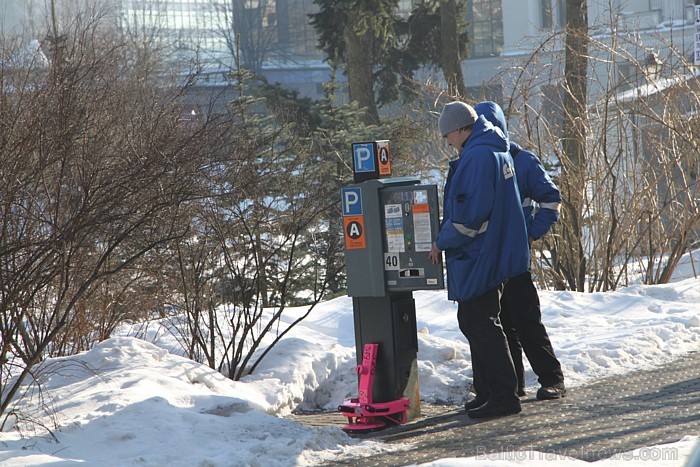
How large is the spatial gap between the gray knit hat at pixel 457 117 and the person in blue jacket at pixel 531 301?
0.27 metres

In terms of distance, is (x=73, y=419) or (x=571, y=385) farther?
(x=571, y=385)

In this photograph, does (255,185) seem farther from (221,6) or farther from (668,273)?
(221,6)

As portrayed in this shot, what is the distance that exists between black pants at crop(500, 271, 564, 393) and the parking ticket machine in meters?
0.70

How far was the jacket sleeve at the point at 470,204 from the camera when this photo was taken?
5605 mm

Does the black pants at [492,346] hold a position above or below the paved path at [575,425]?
above

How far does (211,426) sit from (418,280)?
1.52 meters

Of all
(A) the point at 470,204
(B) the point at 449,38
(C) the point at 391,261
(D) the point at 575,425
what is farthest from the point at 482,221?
(B) the point at 449,38

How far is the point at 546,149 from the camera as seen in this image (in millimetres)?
12148

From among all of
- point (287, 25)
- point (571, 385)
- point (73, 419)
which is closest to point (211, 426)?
point (73, 419)

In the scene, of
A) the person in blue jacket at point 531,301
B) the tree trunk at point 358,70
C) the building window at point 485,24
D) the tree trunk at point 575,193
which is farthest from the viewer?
the building window at point 485,24

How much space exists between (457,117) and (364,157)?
632 mm

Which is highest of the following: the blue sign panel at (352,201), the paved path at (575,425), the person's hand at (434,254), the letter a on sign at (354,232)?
the blue sign panel at (352,201)

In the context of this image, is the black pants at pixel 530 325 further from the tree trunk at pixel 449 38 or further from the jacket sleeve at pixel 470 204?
the tree trunk at pixel 449 38

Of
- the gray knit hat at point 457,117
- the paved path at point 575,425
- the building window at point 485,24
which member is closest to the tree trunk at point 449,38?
the paved path at point 575,425
